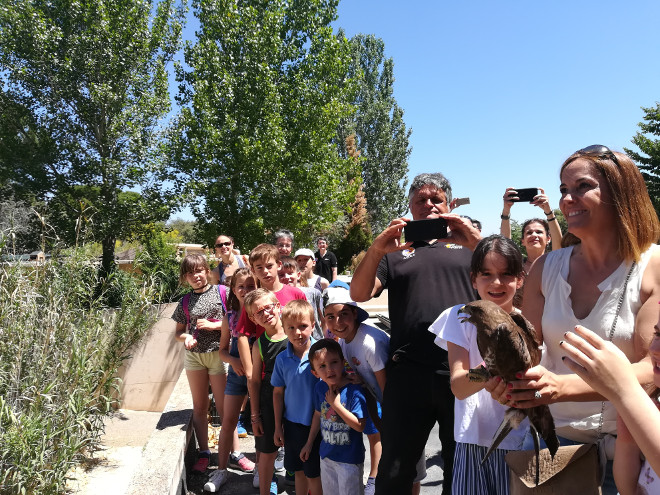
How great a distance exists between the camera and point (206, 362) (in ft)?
13.7

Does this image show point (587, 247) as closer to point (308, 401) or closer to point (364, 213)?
point (308, 401)

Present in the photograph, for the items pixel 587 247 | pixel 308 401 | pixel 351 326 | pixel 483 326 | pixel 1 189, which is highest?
pixel 1 189

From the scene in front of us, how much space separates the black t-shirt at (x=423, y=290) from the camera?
2.38 m

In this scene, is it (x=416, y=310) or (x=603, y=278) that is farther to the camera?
(x=416, y=310)

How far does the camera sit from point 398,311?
2.50 m

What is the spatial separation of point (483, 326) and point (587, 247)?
0.60m

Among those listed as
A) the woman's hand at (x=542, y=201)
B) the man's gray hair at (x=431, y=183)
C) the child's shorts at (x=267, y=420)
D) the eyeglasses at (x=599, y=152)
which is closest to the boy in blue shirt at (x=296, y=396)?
the child's shorts at (x=267, y=420)

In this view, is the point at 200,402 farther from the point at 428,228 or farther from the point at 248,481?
the point at 428,228

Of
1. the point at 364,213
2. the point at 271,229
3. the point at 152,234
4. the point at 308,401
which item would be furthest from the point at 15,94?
the point at 364,213

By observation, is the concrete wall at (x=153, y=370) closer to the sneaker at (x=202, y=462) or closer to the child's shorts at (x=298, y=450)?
the sneaker at (x=202, y=462)

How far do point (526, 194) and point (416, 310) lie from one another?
5.04 ft

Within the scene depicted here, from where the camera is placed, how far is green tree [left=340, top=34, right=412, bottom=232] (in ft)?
103

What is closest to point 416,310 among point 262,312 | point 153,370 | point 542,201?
point 262,312

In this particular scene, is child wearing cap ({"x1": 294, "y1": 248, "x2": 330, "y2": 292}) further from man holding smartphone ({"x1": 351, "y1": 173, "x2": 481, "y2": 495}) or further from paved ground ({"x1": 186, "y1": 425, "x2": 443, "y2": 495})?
man holding smartphone ({"x1": 351, "y1": 173, "x2": 481, "y2": 495})
